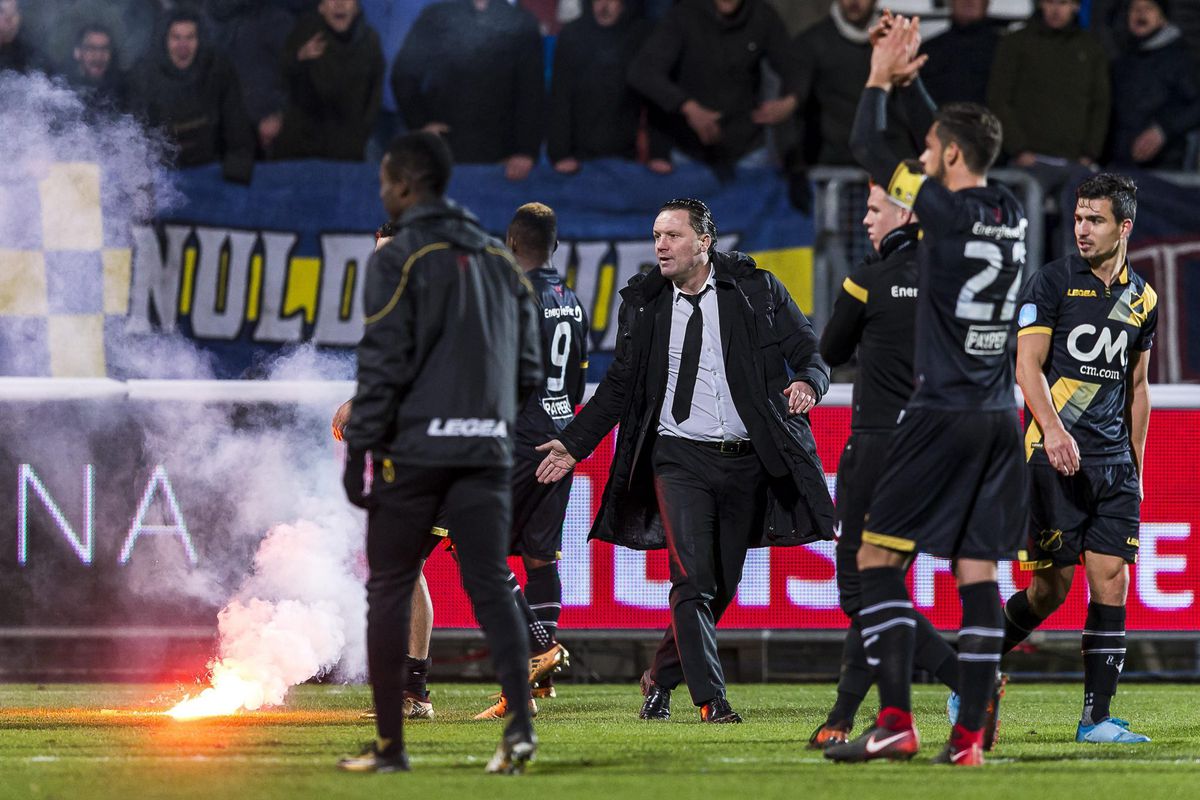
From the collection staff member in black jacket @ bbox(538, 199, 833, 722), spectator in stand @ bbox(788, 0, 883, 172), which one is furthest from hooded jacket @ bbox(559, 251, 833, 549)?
spectator in stand @ bbox(788, 0, 883, 172)

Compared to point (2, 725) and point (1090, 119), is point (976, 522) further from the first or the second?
point (1090, 119)

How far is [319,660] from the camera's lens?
9031 mm

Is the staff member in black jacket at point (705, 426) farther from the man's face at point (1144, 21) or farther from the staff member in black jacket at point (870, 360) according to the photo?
the man's face at point (1144, 21)

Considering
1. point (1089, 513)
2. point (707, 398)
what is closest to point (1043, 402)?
point (1089, 513)

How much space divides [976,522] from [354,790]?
215cm

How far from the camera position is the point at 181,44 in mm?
12812

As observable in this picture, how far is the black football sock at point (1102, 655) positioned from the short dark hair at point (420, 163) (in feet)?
11.2

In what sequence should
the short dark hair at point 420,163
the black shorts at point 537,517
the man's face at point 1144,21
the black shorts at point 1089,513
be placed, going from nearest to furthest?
1. the short dark hair at point 420,163
2. the black shorts at point 1089,513
3. the black shorts at point 537,517
4. the man's face at point 1144,21

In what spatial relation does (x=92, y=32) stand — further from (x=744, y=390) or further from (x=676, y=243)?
(x=744, y=390)

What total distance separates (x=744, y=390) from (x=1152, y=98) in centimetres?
688

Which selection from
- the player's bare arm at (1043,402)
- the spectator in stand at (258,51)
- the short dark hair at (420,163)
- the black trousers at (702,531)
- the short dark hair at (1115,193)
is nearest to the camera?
the short dark hair at (420,163)

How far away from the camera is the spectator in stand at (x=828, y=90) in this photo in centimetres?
1289

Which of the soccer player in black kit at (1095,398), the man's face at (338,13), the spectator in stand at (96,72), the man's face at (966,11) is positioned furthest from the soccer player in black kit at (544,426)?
the man's face at (966,11)

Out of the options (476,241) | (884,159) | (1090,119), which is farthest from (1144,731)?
(1090,119)
